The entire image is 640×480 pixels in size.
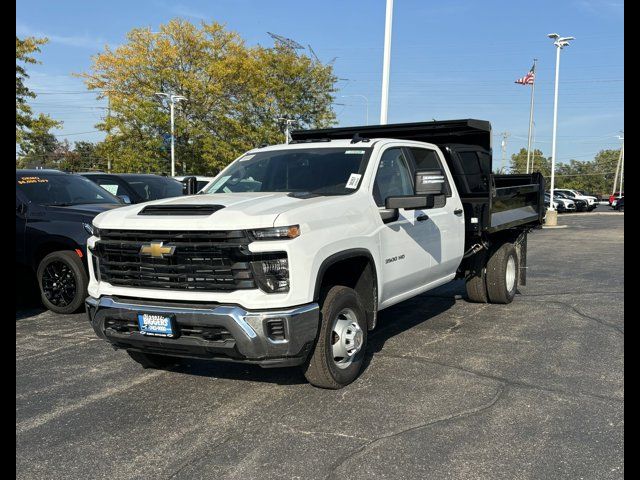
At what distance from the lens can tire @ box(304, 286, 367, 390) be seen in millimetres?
4516

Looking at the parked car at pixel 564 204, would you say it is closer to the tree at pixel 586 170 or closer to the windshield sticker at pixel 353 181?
the windshield sticker at pixel 353 181

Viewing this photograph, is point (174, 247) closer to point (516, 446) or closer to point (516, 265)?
point (516, 446)

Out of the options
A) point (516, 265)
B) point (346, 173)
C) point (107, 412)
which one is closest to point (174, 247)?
point (107, 412)

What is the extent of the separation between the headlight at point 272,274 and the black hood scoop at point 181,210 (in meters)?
0.57

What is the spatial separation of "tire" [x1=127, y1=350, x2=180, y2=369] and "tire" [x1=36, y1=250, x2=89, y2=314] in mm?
2519

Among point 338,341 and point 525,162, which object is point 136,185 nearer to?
point 338,341

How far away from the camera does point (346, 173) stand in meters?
5.41

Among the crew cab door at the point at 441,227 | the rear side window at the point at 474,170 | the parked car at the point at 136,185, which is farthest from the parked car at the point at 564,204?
the crew cab door at the point at 441,227

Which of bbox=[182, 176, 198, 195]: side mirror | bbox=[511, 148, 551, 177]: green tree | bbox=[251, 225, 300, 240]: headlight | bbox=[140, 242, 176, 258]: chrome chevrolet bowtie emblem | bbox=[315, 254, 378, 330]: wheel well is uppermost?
bbox=[511, 148, 551, 177]: green tree

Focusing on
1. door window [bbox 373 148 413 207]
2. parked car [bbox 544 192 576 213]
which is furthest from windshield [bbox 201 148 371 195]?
parked car [bbox 544 192 576 213]

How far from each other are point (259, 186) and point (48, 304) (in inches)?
155

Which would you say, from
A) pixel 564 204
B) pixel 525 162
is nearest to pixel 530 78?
pixel 564 204

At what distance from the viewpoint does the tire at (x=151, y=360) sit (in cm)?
535

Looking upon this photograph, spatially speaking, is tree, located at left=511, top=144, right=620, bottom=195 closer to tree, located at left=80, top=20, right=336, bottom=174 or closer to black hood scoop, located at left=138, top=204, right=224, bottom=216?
tree, located at left=80, top=20, right=336, bottom=174
